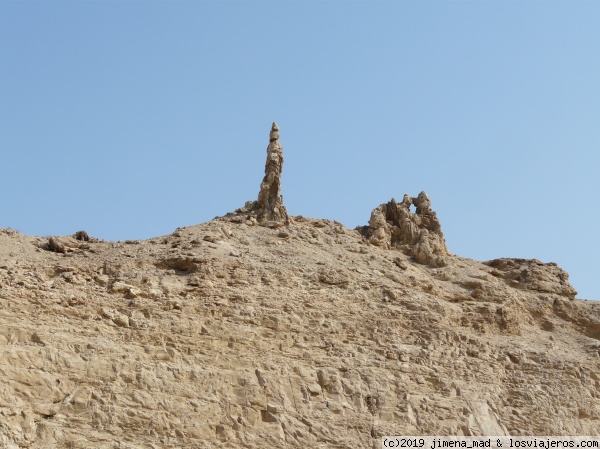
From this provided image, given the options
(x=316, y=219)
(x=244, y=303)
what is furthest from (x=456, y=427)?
(x=316, y=219)

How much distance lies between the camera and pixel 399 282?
21.9 metres

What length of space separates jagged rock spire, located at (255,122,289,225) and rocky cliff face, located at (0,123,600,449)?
2.6 inches

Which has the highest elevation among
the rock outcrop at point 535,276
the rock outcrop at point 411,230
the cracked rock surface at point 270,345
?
the rock outcrop at point 411,230

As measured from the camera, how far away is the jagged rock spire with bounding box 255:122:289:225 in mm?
23109

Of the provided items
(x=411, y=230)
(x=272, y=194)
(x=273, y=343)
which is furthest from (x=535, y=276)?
(x=273, y=343)

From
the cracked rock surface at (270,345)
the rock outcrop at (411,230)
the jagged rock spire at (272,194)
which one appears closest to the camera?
the cracked rock surface at (270,345)

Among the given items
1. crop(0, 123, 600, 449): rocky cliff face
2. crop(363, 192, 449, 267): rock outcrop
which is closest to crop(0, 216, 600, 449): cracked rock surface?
crop(0, 123, 600, 449): rocky cliff face

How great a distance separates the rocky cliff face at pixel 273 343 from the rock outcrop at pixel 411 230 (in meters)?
0.15

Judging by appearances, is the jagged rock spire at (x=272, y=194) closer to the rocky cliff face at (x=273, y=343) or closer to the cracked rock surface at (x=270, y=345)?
the rocky cliff face at (x=273, y=343)

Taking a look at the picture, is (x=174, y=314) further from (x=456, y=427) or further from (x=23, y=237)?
(x=456, y=427)

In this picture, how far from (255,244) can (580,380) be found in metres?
7.38

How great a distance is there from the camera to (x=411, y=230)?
24.2m

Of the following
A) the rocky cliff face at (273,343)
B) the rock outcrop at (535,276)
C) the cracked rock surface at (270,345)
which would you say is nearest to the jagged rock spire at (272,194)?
the rocky cliff face at (273,343)

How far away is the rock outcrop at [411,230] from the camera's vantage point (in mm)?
23703
